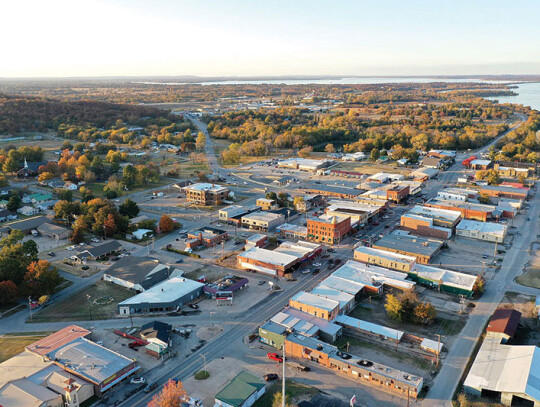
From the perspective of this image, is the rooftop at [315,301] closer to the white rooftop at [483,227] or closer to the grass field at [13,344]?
the grass field at [13,344]

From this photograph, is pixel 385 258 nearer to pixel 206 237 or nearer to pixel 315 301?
pixel 315 301

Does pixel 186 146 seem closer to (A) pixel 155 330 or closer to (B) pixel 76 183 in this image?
(B) pixel 76 183

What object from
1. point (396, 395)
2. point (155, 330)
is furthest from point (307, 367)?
point (155, 330)

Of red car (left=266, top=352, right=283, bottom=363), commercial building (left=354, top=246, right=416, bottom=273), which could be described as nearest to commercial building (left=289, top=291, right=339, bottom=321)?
red car (left=266, top=352, right=283, bottom=363)

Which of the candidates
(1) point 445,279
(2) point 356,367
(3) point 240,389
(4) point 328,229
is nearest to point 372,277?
(1) point 445,279

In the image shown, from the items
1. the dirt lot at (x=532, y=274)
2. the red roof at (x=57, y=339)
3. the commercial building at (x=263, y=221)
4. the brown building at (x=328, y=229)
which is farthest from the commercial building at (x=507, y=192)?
the red roof at (x=57, y=339)
